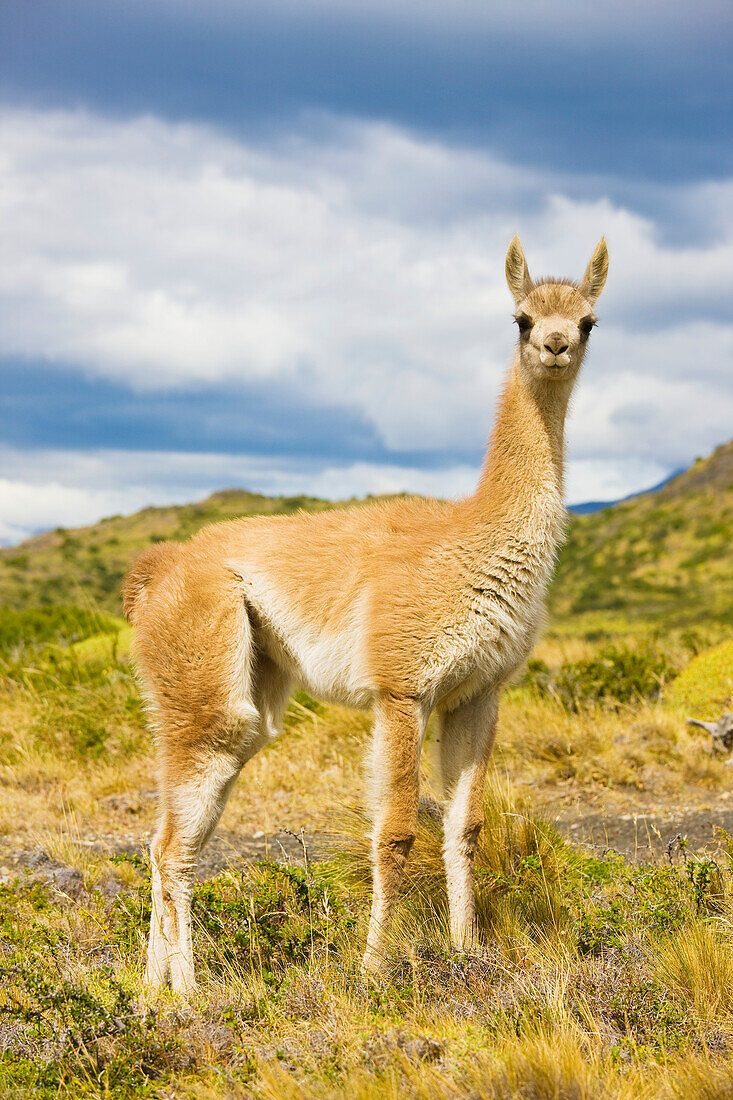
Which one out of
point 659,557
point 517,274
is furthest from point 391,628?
point 659,557

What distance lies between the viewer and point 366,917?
5.08 meters

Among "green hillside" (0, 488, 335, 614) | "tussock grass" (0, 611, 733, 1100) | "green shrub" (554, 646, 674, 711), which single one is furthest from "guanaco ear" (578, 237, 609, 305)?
"green hillside" (0, 488, 335, 614)

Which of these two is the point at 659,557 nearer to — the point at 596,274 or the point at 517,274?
the point at 596,274

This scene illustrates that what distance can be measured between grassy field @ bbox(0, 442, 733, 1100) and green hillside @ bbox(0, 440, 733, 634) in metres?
23.0

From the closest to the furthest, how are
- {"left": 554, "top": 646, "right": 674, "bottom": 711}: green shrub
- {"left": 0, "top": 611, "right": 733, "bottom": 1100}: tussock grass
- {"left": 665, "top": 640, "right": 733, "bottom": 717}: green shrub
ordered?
{"left": 0, "top": 611, "right": 733, "bottom": 1100}: tussock grass < {"left": 665, "top": 640, "right": 733, "bottom": 717}: green shrub < {"left": 554, "top": 646, "right": 674, "bottom": 711}: green shrub

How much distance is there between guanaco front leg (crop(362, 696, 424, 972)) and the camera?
4.47 meters

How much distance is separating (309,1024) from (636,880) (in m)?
2.23

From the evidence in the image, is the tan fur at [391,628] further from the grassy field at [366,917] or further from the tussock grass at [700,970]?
the tussock grass at [700,970]

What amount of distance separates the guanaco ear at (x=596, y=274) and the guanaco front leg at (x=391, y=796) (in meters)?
2.35

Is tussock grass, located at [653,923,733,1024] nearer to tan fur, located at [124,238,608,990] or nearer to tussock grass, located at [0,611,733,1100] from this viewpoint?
tussock grass, located at [0,611,733,1100]

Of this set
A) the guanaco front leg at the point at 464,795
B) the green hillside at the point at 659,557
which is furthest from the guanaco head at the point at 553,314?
the green hillside at the point at 659,557

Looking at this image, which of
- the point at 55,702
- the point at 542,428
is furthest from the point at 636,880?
the point at 55,702

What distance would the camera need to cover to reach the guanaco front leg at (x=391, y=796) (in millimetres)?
4469

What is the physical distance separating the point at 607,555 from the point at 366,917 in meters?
54.0
